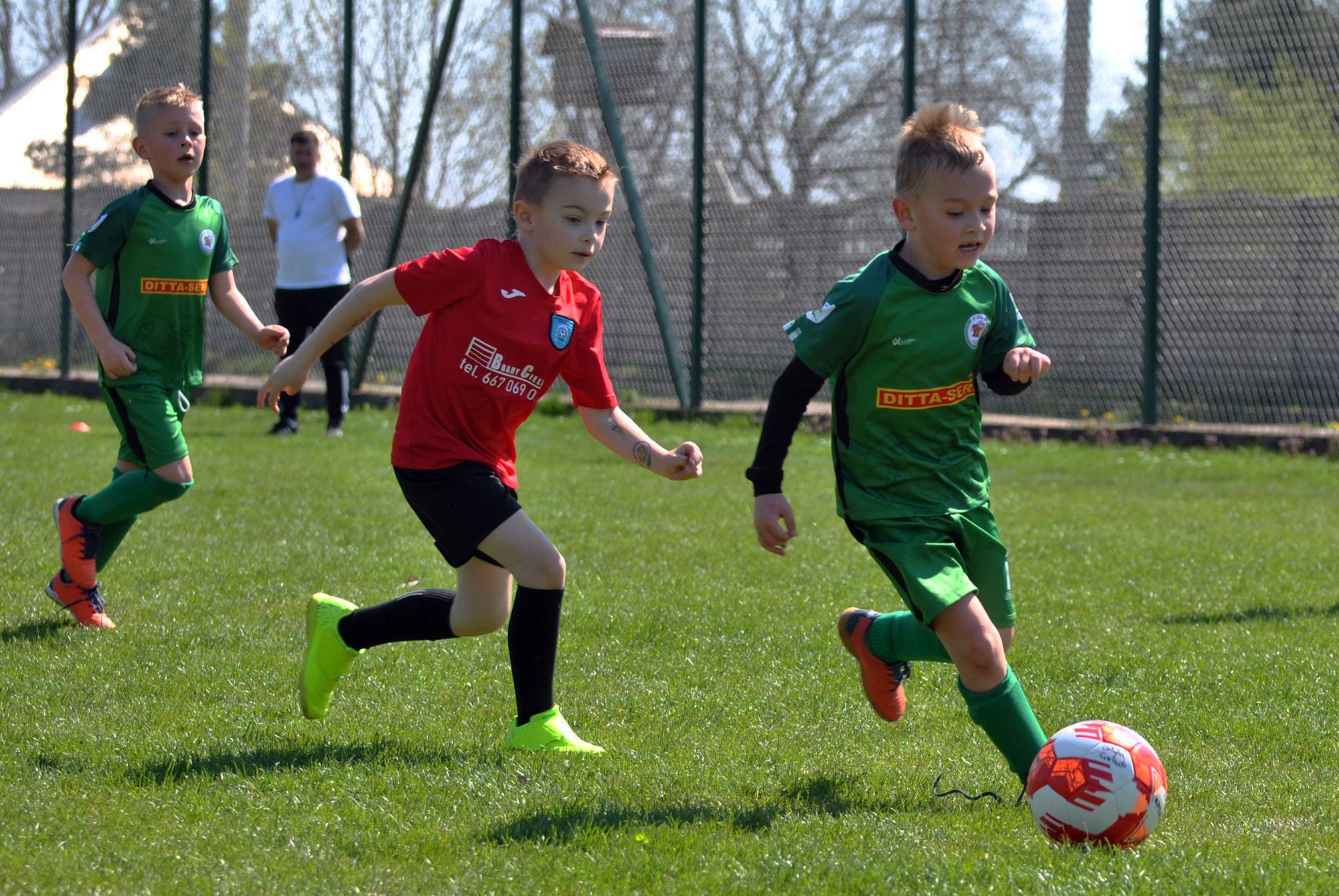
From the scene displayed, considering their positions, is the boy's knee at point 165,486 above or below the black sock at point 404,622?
above

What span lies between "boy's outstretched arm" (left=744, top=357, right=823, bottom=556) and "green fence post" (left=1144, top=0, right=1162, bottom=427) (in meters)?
7.79

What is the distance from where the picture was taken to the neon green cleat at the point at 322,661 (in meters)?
3.90

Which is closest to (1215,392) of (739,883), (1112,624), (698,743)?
(1112,624)

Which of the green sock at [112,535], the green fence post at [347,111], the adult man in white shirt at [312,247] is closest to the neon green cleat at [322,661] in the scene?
the green sock at [112,535]

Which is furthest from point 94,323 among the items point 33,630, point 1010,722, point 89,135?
point 89,135

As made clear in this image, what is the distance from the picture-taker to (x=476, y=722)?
3.95m

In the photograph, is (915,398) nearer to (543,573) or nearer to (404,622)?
(543,573)

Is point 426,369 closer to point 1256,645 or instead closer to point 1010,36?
point 1256,645

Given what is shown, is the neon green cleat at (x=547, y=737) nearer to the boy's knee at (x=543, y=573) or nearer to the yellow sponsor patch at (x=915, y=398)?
the boy's knee at (x=543, y=573)

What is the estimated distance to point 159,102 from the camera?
5125 mm

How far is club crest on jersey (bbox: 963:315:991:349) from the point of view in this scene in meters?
3.55

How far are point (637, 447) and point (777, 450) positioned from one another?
0.57m

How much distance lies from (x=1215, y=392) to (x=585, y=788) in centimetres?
844

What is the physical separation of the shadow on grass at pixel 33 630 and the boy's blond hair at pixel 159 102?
1730 mm
